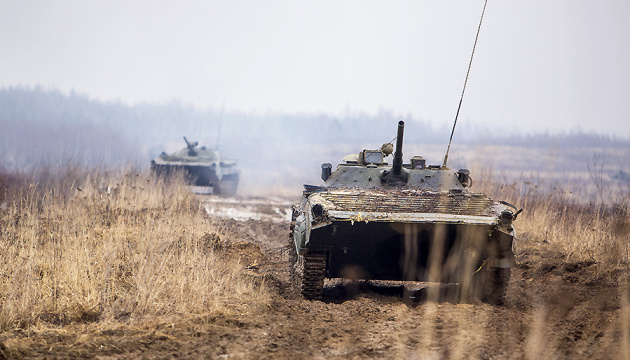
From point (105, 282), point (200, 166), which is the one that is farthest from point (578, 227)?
point (200, 166)

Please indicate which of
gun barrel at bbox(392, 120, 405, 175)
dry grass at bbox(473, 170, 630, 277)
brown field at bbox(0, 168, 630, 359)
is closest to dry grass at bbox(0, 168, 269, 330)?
brown field at bbox(0, 168, 630, 359)

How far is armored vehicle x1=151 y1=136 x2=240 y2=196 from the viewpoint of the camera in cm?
2406

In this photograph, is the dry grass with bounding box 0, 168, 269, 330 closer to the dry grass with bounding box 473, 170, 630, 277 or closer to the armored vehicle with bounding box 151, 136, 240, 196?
the dry grass with bounding box 473, 170, 630, 277

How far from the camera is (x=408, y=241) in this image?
7316mm

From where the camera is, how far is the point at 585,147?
47562 millimetres

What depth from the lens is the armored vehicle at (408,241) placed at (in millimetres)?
7164

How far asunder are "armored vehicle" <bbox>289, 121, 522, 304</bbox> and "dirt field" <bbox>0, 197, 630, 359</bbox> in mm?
301

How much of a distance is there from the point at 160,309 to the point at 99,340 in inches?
39.2

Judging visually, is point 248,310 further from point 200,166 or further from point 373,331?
point 200,166

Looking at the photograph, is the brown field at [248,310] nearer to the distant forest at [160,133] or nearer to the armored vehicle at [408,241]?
the armored vehicle at [408,241]

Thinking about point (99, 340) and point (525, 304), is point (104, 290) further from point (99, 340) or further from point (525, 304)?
point (525, 304)

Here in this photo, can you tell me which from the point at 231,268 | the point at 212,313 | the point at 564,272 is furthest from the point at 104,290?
the point at 564,272

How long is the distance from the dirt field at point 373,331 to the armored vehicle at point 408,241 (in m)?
0.30

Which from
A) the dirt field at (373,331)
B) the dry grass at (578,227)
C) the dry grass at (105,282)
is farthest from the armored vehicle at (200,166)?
the dirt field at (373,331)
